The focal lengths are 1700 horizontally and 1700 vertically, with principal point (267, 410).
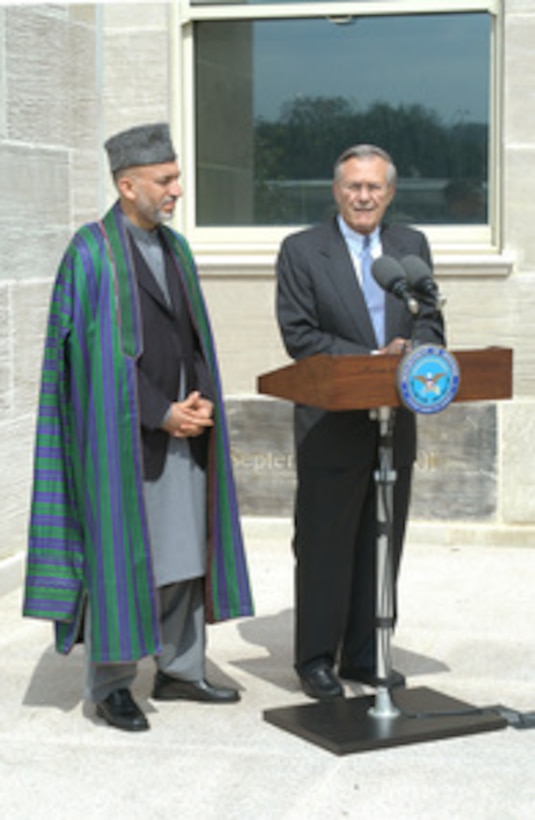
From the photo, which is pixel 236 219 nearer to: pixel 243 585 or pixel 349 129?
pixel 349 129

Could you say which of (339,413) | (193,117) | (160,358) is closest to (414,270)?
(339,413)

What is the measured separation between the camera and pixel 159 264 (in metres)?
5.58

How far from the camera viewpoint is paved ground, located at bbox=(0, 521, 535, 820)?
15.7 ft

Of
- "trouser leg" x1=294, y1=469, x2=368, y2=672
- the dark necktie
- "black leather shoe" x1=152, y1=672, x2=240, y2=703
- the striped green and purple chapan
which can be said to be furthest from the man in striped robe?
the dark necktie

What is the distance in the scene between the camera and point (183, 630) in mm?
5750

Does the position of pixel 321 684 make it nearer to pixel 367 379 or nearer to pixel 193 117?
pixel 367 379

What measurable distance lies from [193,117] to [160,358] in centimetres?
363

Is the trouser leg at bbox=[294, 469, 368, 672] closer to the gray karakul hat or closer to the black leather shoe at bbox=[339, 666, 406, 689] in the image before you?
the black leather shoe at bbox=[339, 666, 406, 689]

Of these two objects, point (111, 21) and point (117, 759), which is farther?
point (111, 21)

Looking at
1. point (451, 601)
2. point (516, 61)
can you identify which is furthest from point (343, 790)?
point (516, 61)

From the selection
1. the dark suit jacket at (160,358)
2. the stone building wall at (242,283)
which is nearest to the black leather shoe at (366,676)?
the dark suit jacket at (160,358)

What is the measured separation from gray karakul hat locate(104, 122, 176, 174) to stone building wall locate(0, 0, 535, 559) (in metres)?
2.47

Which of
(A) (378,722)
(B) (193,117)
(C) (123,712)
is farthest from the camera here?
(B) (193,117)

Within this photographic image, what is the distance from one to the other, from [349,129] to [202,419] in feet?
12.1
